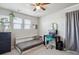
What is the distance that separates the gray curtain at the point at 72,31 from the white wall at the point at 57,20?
68mm

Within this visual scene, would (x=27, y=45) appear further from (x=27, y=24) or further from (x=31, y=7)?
(x=31, y=7)

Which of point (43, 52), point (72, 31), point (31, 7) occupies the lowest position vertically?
point (43, 52)

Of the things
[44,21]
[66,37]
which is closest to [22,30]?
[44,21]

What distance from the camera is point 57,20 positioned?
180cm

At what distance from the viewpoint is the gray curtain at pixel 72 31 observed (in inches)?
66.7

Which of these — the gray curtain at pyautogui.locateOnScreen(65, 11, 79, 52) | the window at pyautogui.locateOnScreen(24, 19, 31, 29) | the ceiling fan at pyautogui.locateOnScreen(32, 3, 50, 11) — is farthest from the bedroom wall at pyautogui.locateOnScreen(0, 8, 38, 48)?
the gray curtain at pyautogui.locateOnScreen(65, 11, 79, 52)

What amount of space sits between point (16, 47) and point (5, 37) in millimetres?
252

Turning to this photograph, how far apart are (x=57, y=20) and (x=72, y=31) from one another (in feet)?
1.06

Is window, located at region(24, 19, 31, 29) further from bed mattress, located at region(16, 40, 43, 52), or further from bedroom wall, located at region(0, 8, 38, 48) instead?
bed mattress, located at region(16, 40, 43, 52)

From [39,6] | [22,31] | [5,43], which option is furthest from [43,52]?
[39,6]

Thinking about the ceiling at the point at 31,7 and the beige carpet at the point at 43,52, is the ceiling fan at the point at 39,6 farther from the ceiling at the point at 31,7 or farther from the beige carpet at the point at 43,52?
the beige carpet at the point at 43,52

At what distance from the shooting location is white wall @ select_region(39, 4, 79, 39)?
1743mm

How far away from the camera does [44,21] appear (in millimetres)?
1856

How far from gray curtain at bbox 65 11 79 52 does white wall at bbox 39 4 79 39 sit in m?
0.07
